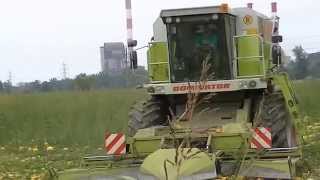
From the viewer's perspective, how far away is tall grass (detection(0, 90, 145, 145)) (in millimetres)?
23375

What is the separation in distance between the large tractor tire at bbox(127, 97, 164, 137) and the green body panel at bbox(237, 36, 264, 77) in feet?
5.55

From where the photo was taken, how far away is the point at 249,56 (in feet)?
41.4

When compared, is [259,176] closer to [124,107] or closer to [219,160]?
[219,160]

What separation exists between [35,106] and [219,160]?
62.3ft

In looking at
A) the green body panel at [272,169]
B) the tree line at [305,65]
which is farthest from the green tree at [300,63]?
the green body panel at [272,169]

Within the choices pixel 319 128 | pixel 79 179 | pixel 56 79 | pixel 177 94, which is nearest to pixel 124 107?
pixel 319 128

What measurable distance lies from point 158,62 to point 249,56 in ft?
5.46

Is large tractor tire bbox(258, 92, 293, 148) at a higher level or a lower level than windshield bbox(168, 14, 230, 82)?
lower

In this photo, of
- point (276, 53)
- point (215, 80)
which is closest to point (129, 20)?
point (215, 80)

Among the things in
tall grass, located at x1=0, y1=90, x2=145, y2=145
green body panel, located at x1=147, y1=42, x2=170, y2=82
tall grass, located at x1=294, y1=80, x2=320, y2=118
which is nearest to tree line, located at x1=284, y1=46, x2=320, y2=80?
tall grass, located at x1=294, y1=80, x2=320, y2=118

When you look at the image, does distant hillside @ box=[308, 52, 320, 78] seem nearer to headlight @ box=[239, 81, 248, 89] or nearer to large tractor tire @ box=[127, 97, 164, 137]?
large tractor tire @ box=[127, 97, 164, 137]

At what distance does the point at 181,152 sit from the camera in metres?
4.49

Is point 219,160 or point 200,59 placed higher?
point 200,59

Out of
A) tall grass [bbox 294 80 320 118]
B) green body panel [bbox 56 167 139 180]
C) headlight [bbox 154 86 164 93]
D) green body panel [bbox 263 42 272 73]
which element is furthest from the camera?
tall grass [bbox 294 80 320 118]
